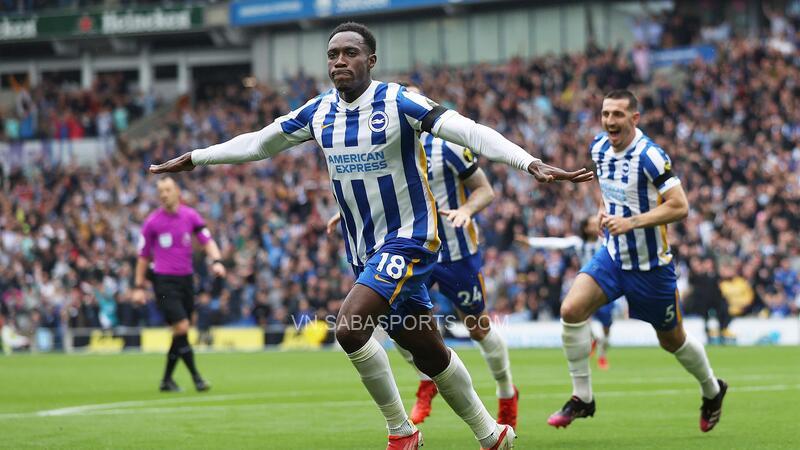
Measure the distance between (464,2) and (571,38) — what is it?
410 cm

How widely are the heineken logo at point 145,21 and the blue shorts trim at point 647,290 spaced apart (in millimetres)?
41547

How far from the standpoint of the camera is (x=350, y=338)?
7.20 metres

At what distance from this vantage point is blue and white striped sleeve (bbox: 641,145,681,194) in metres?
9.53

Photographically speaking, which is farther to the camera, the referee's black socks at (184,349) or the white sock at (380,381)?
the referee's black socks at (184,349)

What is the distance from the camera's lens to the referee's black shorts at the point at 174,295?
14898mm

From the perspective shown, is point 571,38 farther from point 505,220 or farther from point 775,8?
point 505,220

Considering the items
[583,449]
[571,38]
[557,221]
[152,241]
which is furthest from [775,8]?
[583,449]

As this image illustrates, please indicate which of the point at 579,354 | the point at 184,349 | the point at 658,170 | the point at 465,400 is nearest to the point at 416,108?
the point at 465,400

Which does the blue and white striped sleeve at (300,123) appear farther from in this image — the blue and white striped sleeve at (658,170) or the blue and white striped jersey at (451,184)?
the blue and white striped sleeve at (658,170)

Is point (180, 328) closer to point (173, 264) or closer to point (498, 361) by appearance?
point (173, 264)

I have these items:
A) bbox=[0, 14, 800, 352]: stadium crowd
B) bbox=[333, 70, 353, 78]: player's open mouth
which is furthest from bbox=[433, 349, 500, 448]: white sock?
bbox=[0, 14, 800, 352]: stadium crowd

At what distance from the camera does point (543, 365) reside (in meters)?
19.3

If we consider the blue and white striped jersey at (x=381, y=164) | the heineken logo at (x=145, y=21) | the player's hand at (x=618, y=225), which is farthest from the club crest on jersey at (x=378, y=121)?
the heineken logo at (x=145, y=21)

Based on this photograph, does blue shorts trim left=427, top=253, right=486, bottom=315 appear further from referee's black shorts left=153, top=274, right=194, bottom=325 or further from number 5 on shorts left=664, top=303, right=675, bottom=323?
referee's black shorts left=153, top=274, right=194, bottom=325
